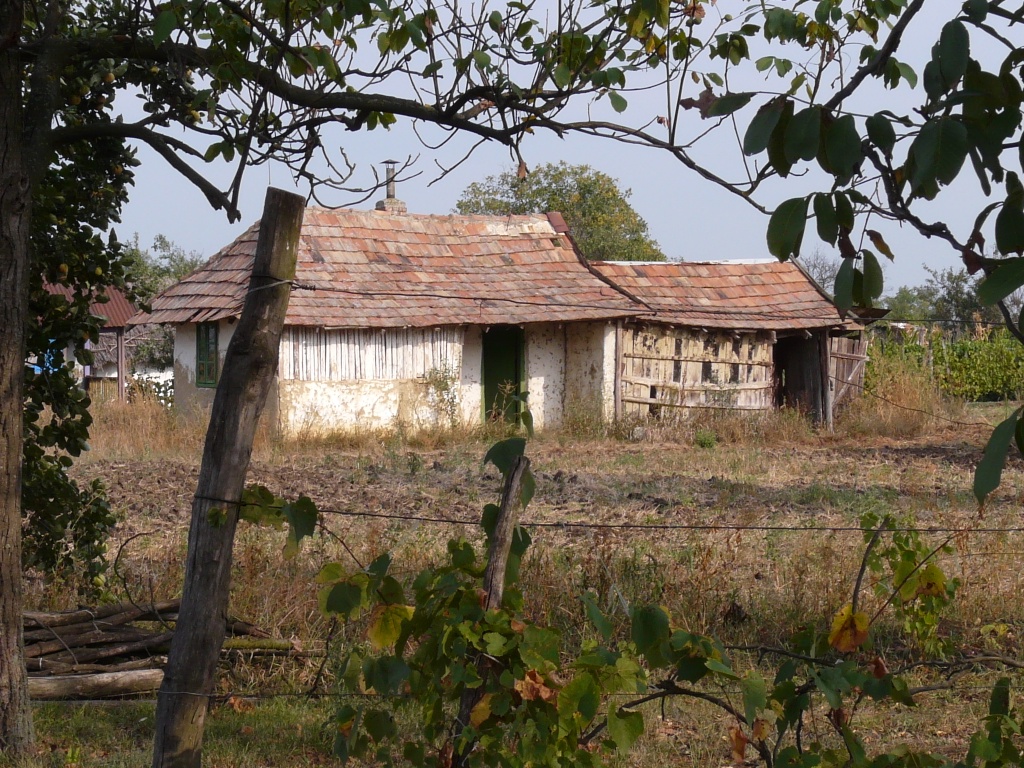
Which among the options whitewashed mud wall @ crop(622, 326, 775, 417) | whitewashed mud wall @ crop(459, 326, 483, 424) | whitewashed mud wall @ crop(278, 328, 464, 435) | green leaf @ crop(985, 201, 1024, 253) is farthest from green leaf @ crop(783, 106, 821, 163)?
whitewashed mud wall @ crop(622, 326, 775, 417)

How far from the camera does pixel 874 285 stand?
161cm

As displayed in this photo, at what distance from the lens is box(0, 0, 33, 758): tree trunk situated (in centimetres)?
368

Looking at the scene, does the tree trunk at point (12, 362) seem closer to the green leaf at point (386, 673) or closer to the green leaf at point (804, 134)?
the green leaf at point (386, 673)

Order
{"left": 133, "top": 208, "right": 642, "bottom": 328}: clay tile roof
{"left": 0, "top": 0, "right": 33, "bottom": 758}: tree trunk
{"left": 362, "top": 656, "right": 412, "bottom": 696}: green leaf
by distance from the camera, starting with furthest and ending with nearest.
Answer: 1. {"left": 133, "top": 208, "right": 642, "bottom": 328}: clay tile roof
2. {"left": 0, "top": 0, "right": 33, "bottom": 758}: tree trunk
3. {"left": 362, "top": 656, "right": 412, "bottom": 696}: green leaf

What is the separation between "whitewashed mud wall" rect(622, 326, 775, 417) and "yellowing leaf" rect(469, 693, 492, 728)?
54.3 ft

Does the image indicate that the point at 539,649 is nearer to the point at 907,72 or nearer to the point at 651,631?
the point at 651,631

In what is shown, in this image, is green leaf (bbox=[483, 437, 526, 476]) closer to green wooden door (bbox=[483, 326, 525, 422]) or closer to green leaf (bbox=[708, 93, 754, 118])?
green leaf (bbox=[708, 93, 754, 118])

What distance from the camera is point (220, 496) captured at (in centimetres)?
319

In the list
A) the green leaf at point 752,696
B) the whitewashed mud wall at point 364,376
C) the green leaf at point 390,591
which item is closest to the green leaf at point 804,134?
the green leaf at point 752,696

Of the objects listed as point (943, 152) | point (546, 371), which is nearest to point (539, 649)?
point (943, 152)

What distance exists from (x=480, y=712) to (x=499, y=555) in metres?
0.43

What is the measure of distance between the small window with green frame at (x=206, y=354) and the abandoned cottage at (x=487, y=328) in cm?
4

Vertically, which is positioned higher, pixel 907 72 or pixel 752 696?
pixel 907 72

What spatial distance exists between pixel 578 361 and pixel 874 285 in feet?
59.6
